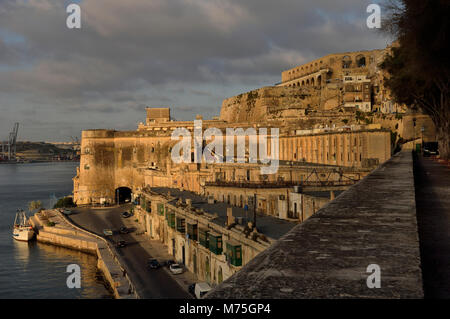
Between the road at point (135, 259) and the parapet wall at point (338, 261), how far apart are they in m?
20.0

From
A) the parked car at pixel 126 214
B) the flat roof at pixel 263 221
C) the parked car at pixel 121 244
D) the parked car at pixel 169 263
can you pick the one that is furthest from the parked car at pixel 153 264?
the parked car at pixel 126 214

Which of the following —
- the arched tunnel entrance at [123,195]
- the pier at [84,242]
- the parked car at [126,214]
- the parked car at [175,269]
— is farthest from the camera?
the arched tunnel entrance at [123,195]

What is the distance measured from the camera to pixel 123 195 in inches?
2685

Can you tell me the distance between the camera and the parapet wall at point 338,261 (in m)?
2.46

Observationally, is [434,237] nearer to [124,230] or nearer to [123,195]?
[124,230]

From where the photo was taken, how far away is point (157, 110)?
294 ft

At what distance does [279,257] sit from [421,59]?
12881mm

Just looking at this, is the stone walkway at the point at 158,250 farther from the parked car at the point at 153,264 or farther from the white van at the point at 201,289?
the white van at the point at 201,289

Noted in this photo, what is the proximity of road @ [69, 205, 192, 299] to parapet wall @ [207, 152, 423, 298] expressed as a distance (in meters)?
20.0

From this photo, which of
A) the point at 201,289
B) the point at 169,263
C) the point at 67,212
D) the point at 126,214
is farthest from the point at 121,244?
the point at 67,212

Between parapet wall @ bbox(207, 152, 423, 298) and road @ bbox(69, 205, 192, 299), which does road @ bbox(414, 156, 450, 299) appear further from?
road @ bbox(69, 205, 192, 299)

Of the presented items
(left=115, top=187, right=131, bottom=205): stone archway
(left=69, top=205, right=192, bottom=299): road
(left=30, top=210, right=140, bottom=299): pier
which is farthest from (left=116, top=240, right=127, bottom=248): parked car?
(left=115, top=187, right=131, bottom=205): stone archway

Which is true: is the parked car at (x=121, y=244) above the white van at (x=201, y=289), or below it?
below

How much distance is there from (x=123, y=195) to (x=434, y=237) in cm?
6606
